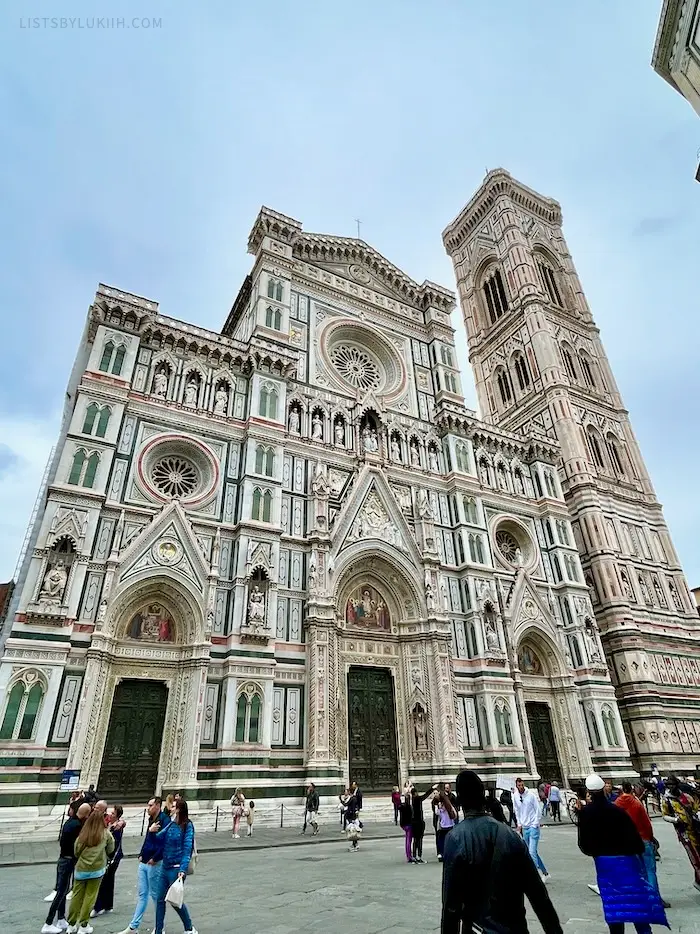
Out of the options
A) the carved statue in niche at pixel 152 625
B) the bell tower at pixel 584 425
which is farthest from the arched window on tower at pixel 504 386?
the carved statue in niche at pixel 152 625

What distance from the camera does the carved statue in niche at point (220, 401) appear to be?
71.8ft

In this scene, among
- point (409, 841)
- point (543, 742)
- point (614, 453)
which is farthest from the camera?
point (614, 453)

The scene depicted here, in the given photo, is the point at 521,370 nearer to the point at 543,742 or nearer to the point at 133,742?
the point at 543,742

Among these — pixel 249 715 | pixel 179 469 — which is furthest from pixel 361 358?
pixel 249 715

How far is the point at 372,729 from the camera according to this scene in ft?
65.0

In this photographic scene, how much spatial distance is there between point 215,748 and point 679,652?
25772 millimetres

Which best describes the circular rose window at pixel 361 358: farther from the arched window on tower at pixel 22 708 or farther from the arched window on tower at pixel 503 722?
the arched window on tower at pixel 22 708

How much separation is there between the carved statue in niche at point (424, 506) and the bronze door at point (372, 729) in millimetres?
6637

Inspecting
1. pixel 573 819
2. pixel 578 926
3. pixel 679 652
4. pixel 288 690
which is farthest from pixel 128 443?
pixel 679 652

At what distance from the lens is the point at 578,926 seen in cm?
578

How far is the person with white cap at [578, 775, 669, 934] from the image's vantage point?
4.43 m

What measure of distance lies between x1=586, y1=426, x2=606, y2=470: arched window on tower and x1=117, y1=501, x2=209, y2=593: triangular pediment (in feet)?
86.9

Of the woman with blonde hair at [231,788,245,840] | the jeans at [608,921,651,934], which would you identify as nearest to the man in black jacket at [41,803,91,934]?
the jeans at [608,921,651,934]

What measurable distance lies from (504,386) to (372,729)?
29360mm
